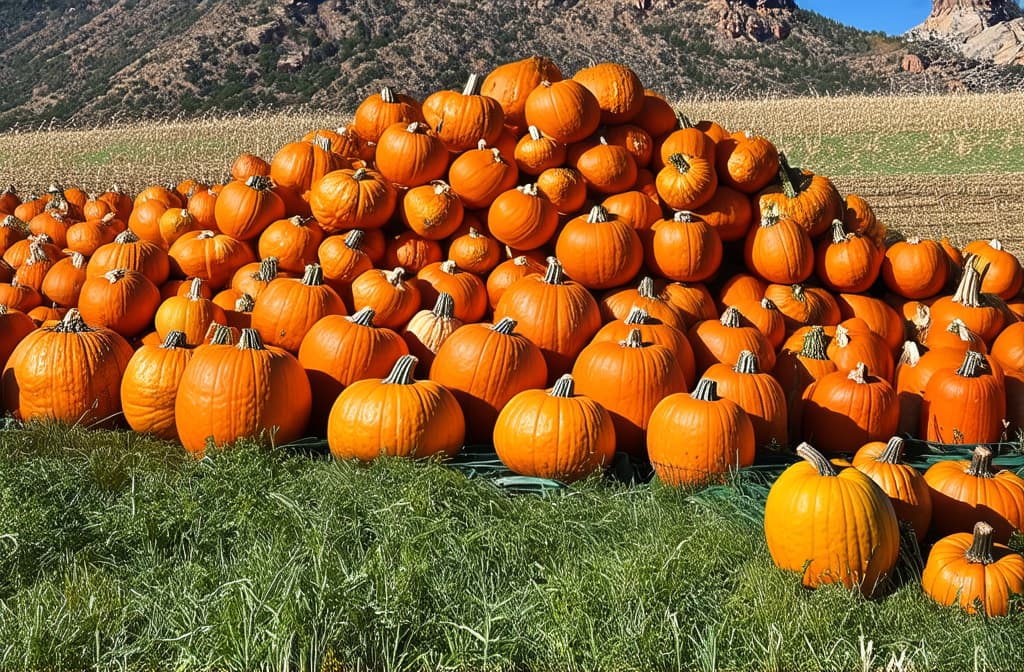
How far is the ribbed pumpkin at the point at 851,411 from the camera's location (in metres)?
4.23

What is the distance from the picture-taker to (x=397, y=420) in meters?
3.87

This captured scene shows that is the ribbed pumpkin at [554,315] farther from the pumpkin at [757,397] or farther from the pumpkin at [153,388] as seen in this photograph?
the pumpkin at [153,388]

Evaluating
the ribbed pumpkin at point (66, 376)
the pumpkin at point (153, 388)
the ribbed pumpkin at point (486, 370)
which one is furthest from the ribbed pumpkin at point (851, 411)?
the ribbed pumpkin at point (66, 376)

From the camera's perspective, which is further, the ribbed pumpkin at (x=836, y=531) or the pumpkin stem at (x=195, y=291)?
the pumpkin stem at (x=195, y=291)

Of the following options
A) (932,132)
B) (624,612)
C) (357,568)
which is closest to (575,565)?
(624,612)

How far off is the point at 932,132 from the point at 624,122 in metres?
28.6

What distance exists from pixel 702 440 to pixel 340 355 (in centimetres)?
194

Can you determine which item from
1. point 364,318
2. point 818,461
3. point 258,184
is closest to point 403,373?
point 364,318

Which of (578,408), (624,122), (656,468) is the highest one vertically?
(624,122)

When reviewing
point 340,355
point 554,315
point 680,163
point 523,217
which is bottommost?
point 340,355

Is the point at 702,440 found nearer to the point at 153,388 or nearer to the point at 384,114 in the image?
the point at 153,388

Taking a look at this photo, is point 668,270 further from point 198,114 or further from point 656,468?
point 198,114

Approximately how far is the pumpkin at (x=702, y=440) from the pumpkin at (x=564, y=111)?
2299 millimetres

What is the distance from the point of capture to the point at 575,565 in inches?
114
